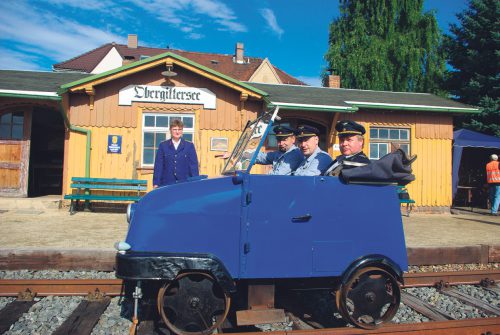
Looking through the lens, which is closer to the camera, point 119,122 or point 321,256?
point 321,256

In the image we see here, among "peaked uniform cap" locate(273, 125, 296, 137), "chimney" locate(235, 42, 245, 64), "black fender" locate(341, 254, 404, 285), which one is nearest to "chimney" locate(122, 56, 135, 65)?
"peaked uniform cap" locate(273, 125, 296, 137)

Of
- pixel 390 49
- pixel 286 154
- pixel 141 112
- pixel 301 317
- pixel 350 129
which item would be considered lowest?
pixel 301 317

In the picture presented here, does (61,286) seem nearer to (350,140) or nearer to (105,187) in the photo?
(350,140)

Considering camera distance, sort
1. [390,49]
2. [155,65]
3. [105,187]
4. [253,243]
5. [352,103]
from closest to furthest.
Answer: [253,243], [105,187], [155,65], [352,103], [390,49]

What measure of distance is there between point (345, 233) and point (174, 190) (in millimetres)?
1488

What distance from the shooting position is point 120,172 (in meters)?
10.5

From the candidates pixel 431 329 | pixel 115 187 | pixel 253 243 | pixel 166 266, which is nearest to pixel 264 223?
pixel 253 243

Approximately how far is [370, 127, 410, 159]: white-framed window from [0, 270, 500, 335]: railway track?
712 centimetres

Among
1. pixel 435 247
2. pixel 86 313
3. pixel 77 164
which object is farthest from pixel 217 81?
pixel 86 313

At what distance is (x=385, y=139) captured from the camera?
12016 mm

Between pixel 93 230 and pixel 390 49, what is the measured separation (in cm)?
2374

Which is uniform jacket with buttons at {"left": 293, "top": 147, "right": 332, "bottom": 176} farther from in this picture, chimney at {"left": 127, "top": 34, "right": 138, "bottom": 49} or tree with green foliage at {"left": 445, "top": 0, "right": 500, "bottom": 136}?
chimney at {"left": 127, "top": 34, "right": 138, "bottom": 49}

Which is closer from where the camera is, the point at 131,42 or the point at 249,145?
the point at 249,145

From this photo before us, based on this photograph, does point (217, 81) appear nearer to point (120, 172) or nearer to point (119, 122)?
point (119, 122)
